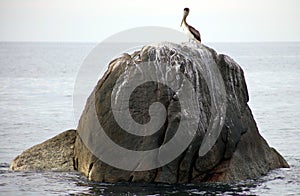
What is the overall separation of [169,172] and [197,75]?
2.40 meters

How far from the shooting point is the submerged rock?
17562 mm

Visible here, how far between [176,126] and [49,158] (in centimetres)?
366

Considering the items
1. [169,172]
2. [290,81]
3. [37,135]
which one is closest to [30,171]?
[169,172]

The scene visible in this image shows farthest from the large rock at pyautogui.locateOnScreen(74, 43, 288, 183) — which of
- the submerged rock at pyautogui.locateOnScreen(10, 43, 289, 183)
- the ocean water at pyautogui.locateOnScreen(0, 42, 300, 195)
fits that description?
the ocean water at pyautogui.locateOnScreen(0, 42, 300, 195)

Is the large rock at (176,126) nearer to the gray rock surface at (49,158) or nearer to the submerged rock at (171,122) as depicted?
the submerged rock at (171,122)

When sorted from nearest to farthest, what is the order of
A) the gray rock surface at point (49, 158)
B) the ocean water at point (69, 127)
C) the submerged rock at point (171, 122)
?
the ocean water at point (69, 127) → the submerged rock at point (171, 122) → the gray rock surface at point (49, 158)

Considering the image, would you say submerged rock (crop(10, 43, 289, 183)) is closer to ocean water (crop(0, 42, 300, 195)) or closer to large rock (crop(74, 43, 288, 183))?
large rock (crop(74, 43, 288, 183))

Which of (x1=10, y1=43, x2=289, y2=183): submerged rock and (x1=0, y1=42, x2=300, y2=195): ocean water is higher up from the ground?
(x1=10, y1=43, x2=289, y2=183): submerged rock

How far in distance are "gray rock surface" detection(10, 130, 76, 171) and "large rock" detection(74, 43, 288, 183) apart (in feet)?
1.15

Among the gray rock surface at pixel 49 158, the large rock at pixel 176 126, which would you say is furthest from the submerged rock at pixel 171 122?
the gray rock surface at pixel 49 158

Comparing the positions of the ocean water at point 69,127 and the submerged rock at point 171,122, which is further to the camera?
the submerged rock at point 171,122

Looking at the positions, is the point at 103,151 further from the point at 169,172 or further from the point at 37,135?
the point at 37,135

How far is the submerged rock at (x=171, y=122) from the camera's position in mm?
17562

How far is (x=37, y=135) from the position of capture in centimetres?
2642
